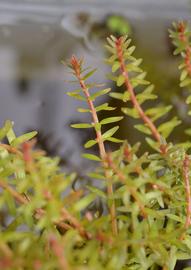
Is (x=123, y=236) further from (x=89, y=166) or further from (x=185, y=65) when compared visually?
(x=89, y=166)

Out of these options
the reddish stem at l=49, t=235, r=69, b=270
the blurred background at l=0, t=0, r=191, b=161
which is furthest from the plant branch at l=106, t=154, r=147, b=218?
the blurred background at l=0, t=0, r=191, b=161

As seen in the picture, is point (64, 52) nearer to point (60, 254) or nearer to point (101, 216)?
point (101, 216)

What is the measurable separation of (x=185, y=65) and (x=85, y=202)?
1.04 ft

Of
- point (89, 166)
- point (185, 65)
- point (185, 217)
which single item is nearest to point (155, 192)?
point (185, 217)

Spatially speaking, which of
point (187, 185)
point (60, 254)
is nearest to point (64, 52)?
point (187, 185)

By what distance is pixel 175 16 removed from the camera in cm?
225

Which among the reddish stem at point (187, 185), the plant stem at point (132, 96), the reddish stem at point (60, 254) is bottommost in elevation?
the reddish stem at point (187, 185)

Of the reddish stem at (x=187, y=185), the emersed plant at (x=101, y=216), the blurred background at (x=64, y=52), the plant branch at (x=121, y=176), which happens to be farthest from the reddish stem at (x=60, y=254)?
the blurred background at (x=64, y=52)

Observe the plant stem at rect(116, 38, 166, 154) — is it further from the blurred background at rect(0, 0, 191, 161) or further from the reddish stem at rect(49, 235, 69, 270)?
the blurred background at rect(0, 0, 191, 161)

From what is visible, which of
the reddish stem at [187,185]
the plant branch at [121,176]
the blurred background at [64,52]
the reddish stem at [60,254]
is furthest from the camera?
the blurred background at [64,52]

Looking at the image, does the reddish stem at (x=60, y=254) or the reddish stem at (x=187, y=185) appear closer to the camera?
the reddish stem at (x=60, y=254)

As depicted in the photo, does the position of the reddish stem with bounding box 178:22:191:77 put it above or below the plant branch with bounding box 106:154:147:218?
above

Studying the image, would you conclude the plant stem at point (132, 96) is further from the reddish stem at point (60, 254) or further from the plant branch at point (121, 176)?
the reddish stem at point (60, 254)

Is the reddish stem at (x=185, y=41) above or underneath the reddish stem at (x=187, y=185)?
above
